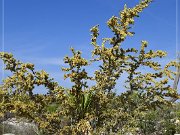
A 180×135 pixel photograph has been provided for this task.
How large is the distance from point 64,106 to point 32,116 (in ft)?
3.16

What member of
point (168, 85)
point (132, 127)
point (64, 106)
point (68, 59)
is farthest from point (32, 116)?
point (168, 85)

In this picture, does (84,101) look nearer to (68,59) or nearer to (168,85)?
(68,59)

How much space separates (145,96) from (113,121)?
1220 mm

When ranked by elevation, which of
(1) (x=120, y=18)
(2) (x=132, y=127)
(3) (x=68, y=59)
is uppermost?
(1) (x=120, y=18)

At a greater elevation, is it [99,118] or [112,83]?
[112,83]

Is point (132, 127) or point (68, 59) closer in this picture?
point (68, 59)

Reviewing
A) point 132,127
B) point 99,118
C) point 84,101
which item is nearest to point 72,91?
point 84,101

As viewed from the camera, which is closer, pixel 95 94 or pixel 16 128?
pixel 95 94

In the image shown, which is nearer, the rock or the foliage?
the foliage

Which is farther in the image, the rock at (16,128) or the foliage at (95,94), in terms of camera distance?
the rock at (16,128)

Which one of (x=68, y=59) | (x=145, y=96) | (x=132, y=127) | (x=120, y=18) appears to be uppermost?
(x=120, y=18)

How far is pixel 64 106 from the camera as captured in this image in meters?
13.0

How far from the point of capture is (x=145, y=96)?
13.5 meters

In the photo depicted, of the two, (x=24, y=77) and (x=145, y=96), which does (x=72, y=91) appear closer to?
(x=24, y=77)
